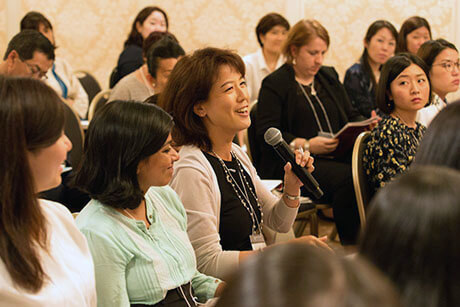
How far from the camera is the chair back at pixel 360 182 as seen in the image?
2.81 meters

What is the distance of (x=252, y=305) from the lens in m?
0.45

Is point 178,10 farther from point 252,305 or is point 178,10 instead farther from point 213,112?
point 252,305

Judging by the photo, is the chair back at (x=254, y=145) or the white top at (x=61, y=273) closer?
the white top at (x=61, y=273)

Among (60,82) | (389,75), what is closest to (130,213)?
(389,75)

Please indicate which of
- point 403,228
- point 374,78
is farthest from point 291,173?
point 374,78

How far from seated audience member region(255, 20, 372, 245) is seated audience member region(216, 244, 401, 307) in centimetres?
301

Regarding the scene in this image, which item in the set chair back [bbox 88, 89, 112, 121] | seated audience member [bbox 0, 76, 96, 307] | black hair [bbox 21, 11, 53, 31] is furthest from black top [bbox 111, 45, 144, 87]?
seated audience member [bbox 0, 76, 96, 307]

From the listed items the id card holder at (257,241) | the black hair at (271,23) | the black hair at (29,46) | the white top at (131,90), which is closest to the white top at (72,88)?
the white top at (131,90)

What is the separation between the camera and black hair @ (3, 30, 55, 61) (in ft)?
12.0

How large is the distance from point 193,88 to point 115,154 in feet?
2.14

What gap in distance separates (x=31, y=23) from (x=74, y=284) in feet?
14.6

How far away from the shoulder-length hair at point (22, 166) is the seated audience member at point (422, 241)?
0.83m

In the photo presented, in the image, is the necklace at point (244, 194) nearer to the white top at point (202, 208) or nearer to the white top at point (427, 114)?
the white top at point (202, 208)

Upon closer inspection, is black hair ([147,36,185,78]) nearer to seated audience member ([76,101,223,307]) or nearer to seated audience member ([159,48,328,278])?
seated audience member ([159,48,328,278])
